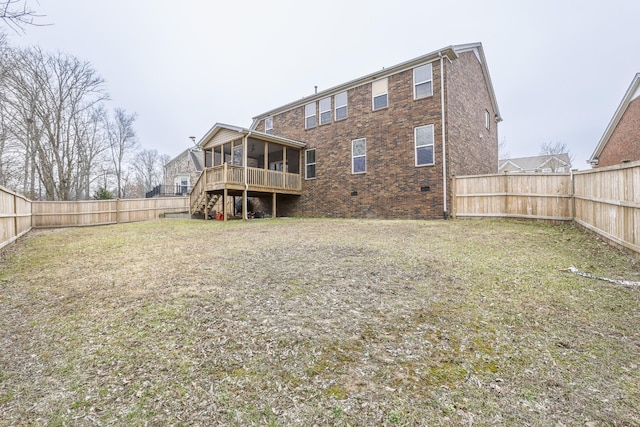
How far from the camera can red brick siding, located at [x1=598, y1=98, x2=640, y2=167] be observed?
1427 centimetres

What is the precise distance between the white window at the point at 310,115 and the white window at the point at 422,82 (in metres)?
5.56

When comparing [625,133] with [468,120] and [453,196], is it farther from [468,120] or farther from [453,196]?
[453,196]

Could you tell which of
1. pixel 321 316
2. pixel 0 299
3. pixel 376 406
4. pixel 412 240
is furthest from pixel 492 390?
pixel 0 299

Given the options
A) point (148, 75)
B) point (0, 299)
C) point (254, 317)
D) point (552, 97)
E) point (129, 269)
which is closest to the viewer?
point (254, 317)

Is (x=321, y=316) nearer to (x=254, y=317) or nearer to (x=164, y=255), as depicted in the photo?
(x=254, y=317)

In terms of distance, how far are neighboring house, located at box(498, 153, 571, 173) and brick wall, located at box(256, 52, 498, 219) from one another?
70.3 feet

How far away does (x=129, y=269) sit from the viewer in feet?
16.3

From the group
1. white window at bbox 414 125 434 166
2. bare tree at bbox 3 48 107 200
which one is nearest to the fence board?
white window at bbox 414 125 434 166

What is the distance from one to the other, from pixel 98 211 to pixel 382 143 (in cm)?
1584

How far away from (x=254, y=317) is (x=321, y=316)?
0.70 m

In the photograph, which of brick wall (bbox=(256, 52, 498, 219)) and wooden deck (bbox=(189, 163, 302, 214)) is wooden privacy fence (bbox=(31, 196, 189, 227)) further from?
brick wall (bbox=(256, 52, 498, 219))

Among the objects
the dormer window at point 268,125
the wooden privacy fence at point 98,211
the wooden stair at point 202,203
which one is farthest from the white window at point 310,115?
the wooden privacy fence at point 98,211

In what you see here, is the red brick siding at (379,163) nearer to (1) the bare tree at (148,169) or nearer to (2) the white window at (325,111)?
(2) the white window at (325,111)

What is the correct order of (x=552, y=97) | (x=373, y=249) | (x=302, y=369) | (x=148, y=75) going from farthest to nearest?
(x=552, y=97), (x=148, y=75), (x=373, y=249), (x=302, y=369)
